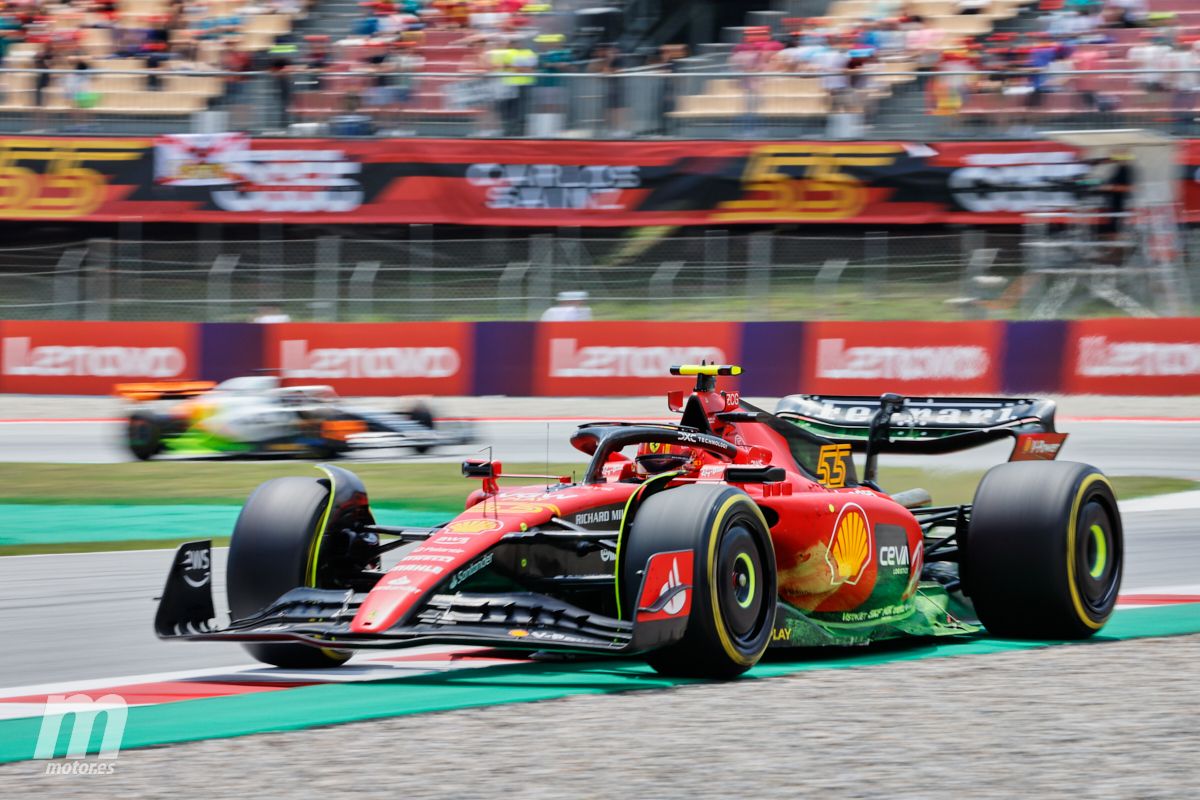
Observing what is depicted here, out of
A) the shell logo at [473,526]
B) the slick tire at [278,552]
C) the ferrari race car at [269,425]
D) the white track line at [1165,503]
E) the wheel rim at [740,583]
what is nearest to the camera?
the wheel rim at [740,583]

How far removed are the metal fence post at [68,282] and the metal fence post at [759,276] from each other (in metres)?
9.69

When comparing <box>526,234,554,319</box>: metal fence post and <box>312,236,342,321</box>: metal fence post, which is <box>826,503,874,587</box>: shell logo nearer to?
<box>526,234,554,319</box>: metal fence post

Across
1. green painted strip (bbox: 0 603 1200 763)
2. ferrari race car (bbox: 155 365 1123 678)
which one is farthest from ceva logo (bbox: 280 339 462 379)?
green painted strip (bbox: 0 603 1200 763)

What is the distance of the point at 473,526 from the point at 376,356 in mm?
16516

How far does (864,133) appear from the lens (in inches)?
940

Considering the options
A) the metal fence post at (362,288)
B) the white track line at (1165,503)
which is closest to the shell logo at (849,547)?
the white track line at (1165,503)

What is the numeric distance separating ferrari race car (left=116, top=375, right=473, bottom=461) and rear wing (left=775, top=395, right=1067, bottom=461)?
28.4 ft

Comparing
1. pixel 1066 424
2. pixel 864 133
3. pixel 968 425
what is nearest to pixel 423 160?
pixel 864 133

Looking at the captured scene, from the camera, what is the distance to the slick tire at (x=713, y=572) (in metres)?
6.36

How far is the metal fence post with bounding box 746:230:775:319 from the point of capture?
2303 cm

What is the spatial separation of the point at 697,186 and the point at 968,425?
15.7m

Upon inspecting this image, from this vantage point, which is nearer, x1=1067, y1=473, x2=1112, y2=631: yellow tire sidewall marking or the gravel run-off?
the gravel run-off

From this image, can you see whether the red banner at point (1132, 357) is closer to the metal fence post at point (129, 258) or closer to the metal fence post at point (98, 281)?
the metal fence post at point (129, 258)

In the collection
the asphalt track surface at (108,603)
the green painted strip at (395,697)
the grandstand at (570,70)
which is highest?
the grandstand at (570,70)
